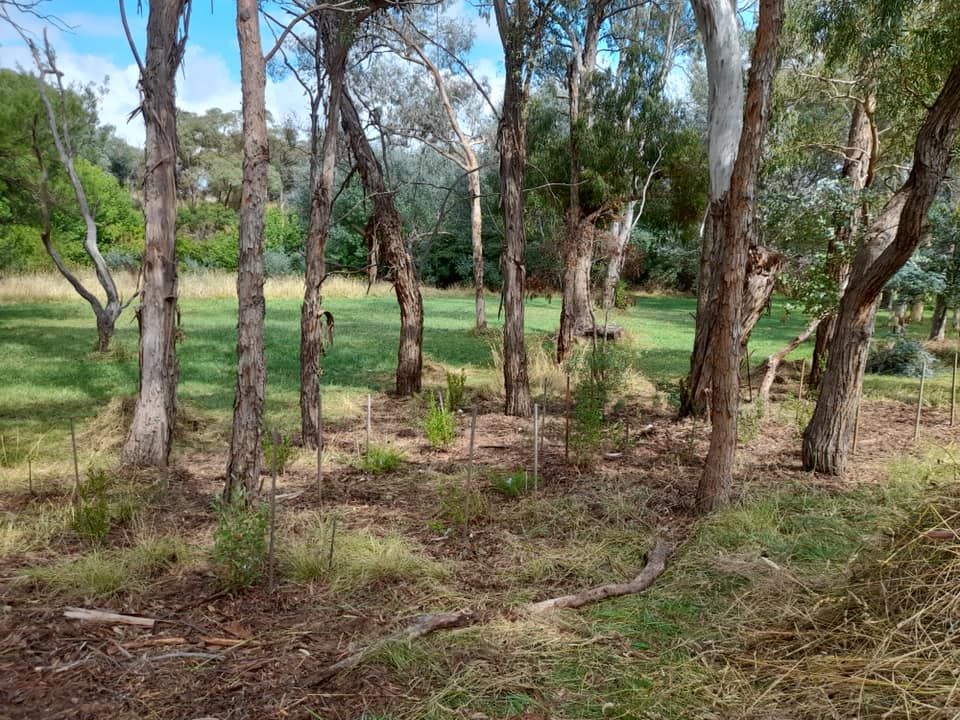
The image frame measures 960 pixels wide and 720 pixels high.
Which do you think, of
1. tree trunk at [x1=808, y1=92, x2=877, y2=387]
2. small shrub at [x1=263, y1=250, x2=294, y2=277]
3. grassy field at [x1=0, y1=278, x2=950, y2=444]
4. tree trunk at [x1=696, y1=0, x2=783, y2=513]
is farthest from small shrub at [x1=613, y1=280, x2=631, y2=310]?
tree trunk at [x1=696, y1=0, x2=783, y2=513]

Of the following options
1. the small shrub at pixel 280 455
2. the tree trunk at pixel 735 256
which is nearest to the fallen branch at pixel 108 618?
the small shrub at pixel 280 455

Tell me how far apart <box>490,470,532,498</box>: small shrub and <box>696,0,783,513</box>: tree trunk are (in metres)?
1.29

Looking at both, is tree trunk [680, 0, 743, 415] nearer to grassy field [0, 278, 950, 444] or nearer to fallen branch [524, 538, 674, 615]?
fallen branch [524, 538, 674, 615]

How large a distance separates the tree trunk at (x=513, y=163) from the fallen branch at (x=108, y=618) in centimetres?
527

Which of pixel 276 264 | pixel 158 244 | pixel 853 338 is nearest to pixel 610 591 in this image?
pixel 853 338

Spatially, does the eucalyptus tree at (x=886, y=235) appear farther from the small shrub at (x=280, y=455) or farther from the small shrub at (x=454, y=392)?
the small shrub at (x=280, y=455)

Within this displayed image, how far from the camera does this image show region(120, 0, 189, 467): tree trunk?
6.32m

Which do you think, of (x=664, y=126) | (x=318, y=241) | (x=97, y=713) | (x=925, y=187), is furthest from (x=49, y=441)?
(x=664, y=126)

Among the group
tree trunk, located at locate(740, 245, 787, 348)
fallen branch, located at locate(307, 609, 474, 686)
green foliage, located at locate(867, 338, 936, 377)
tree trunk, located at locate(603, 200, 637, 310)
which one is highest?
tree trunk, located at locate(603, 200, 637, 310)

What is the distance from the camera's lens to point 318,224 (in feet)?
22.4

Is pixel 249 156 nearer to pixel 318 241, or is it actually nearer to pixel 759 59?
pixel 318 241

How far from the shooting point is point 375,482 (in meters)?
6.14

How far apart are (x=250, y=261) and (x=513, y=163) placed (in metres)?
4.25

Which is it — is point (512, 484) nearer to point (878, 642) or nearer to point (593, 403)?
point (593, 403)
